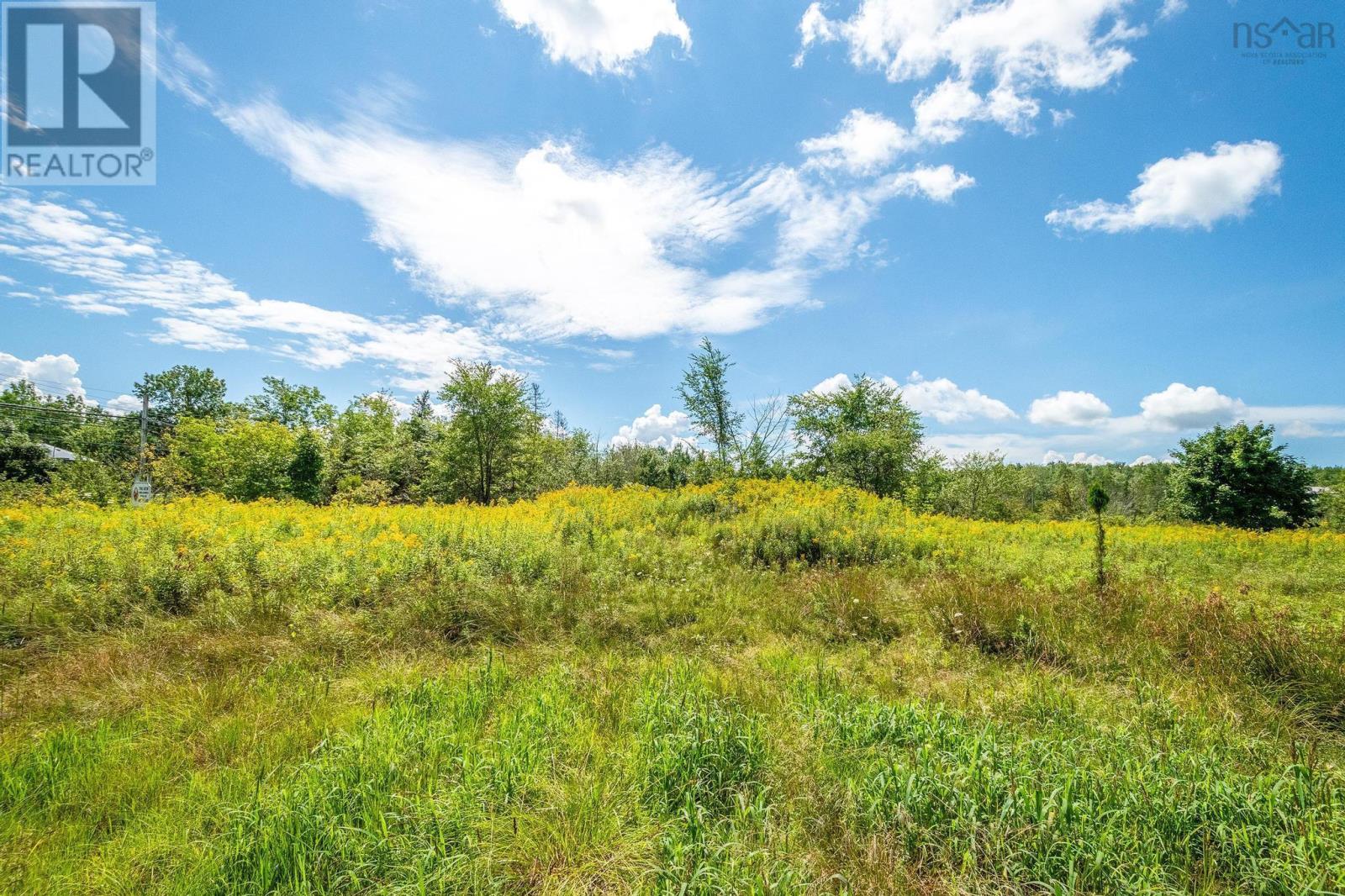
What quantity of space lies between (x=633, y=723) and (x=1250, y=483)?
36.0 m

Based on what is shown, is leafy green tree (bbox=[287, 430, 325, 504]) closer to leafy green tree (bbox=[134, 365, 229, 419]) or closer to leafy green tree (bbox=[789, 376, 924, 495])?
leafy green tree (bbox=[789, 376, 924, 495])

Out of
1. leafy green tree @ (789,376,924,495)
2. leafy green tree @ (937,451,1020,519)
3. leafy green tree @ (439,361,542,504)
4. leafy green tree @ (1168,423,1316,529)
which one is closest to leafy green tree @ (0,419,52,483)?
leafy green tree @ (439,361,542,504)

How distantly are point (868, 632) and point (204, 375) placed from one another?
7430cm

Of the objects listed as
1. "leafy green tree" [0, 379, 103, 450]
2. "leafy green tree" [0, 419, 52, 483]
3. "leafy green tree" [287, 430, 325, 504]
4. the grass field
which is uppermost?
"leafy green tree" [0, 379, 103, 450]

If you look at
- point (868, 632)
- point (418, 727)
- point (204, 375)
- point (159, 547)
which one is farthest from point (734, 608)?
point (204, 375)

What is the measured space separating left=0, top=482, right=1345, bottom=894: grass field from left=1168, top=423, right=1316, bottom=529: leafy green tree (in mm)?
23723

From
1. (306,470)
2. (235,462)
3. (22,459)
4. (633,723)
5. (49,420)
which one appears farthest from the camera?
(49,420)

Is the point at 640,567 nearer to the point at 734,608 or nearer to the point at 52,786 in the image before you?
the point at 734,608

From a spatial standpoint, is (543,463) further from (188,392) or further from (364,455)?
(188,392)

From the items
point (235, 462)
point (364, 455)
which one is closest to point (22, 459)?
point (235, 462)

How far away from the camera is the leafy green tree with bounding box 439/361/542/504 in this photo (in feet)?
73.6

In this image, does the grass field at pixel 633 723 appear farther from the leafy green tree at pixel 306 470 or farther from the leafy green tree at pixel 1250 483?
the leafy green tree at pixel 1250 483

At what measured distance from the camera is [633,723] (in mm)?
3617

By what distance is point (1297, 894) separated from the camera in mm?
2020
